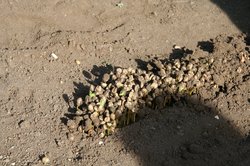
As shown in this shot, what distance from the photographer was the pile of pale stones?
3.38 metres

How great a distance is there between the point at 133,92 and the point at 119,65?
58 cm

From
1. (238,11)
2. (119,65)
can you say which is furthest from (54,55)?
(238,11)

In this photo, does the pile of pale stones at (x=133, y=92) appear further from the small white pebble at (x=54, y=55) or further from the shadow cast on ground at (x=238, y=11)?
the shadow cast on ground at (x=238, y=11)

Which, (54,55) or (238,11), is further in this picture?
(238,11)

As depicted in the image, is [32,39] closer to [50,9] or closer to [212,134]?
[50,9]

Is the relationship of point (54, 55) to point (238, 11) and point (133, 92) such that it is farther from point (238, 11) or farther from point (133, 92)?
point (238, 11)

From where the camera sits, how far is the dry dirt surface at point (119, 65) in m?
3.29

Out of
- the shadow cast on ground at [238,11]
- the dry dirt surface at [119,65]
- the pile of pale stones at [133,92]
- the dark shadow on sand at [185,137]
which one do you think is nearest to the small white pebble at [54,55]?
the dry dirt surface at [119,65]

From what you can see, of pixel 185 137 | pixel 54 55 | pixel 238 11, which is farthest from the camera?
pixel 238 11

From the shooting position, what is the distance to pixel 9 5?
15.0 ft

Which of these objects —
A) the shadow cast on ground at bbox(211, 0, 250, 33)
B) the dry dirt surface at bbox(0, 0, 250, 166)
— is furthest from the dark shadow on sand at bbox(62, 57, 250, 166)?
the shadow cast on ground at bbox(211, 0, 250, 33)

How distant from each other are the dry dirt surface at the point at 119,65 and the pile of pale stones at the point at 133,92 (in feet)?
0.28

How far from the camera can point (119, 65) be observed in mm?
4039

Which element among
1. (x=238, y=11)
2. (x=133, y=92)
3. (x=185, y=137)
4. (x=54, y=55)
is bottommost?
(x=185, y=137)
